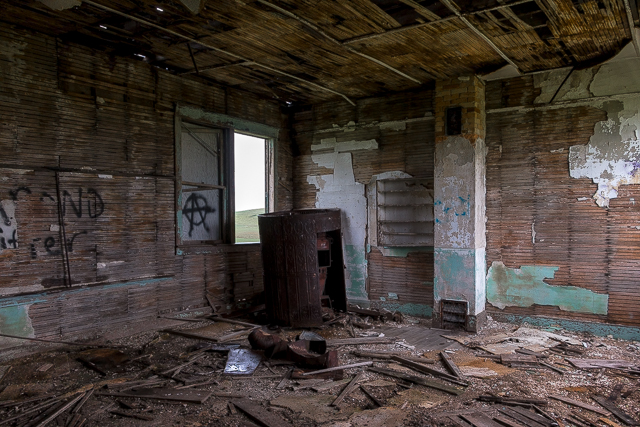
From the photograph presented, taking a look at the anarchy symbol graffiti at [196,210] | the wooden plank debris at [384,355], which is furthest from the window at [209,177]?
the wooden plank debris at [384,355]

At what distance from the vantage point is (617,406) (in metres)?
3.51

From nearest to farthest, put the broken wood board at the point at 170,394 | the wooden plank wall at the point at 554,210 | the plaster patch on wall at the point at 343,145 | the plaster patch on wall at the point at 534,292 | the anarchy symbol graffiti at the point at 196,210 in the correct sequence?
the broken wood board at the point at 170,394 < the wooden plank wall at the point at 554,210 < the plaster patch on wall at the point at 534,292 < the anarchy symbol graffiti at the point at 196,210 < the plaster patch on wall at the point at 343,145

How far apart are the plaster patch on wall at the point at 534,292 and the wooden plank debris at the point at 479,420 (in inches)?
116

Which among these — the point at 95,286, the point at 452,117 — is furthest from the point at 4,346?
the point at 452,117

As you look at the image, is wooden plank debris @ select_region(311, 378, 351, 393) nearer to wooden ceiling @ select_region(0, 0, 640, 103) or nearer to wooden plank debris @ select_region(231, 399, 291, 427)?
wooden plank debris @ select_region(231, 399, 291, 427)

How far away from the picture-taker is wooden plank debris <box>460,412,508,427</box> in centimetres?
319

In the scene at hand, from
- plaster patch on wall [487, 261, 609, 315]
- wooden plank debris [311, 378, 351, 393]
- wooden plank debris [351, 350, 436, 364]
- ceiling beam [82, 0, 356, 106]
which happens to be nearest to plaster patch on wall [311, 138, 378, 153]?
ceiling beam [82, 0, 356, 106]

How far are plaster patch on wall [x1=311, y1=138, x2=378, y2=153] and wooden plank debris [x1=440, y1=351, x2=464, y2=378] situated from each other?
3.42m

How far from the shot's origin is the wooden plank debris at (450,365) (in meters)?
4.18

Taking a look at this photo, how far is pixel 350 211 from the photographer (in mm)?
7203

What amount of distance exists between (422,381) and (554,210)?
3093 mm

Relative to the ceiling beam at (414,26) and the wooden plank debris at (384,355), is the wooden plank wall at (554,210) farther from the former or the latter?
the ceiling beam at (414,26)

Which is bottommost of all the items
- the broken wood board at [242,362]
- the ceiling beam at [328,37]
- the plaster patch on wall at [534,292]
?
the broken wood board at [242,362]

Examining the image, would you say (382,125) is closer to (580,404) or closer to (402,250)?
(402,250)
